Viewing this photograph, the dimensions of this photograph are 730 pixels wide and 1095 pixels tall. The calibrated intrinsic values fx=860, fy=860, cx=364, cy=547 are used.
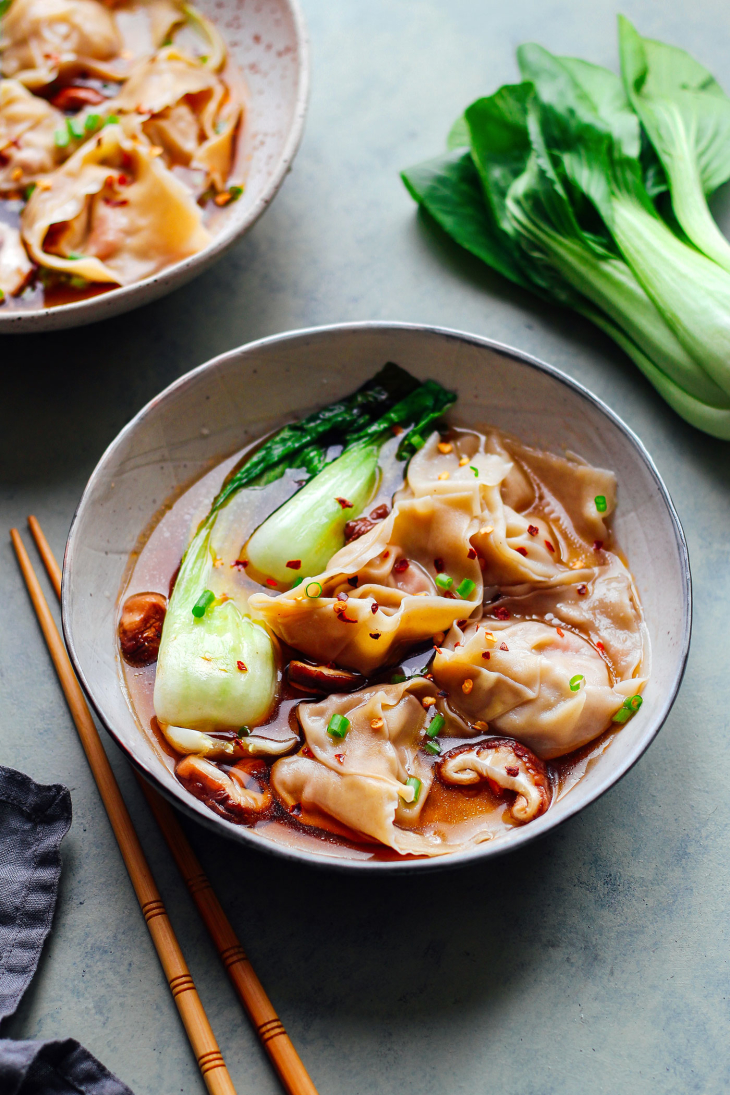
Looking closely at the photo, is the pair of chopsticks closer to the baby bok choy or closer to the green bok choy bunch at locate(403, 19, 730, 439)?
the baby bok choy

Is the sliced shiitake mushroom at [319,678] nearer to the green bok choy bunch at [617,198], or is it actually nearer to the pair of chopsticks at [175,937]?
the pair of chopsticks at [175,937]

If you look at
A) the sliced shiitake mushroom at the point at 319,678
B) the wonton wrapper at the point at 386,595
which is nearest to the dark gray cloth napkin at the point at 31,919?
the sliced shiitake mushroom at the point at 319,678

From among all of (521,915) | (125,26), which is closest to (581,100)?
(125,26)

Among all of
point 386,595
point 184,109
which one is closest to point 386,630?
point 386,595

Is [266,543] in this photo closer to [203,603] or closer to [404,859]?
[203,603]

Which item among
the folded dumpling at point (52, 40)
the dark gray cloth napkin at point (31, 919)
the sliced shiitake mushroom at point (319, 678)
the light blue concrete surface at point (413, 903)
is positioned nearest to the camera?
the dark gray cloth napkin at point (31, 919)

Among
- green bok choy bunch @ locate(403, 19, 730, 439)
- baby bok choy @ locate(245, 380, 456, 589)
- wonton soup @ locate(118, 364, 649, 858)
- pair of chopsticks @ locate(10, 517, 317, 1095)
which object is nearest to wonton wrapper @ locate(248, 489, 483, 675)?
wonton soup @ locate(118, 364, 649, 858)

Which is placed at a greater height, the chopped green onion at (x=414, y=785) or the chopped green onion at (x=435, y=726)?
the chopped green onion at (x=435, y=726)
